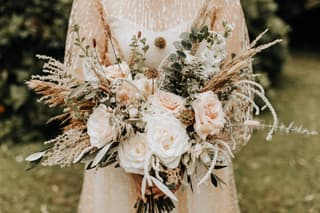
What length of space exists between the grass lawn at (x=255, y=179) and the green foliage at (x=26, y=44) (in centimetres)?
30

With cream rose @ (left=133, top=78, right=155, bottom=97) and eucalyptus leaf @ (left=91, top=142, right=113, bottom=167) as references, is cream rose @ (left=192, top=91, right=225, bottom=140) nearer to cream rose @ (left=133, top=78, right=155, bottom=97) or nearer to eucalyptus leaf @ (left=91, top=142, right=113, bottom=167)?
cream rose @ (left=133, top=78, right=155, bottom=97)

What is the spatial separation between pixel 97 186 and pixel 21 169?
2.28 meters

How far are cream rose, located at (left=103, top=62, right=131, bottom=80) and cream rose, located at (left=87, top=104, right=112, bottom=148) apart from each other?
111 millimetres

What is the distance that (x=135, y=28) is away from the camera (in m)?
2.61

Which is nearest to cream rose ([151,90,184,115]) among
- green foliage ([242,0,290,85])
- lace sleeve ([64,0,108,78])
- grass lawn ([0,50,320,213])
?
lace sleeve ([64,0,108,78])

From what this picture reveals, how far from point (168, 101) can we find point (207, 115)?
0.15m

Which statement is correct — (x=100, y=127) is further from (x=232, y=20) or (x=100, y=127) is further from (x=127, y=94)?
(x=232, y=20)

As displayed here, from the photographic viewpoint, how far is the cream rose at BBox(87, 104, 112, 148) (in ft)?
7.45

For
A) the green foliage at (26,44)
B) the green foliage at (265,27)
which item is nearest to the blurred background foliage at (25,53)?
the green foliage at (26,44)

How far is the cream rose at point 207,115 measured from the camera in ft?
7.45

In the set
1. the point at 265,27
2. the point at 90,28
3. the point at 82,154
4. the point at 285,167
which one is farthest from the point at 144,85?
the point at 265,27

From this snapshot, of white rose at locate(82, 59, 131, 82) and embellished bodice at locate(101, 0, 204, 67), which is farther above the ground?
embellished bodice at locate(101, 0, 204, 67)

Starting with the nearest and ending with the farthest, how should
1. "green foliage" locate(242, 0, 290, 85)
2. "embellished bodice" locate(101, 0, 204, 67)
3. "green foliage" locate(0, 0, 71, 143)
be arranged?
"embellished bodice" locate(101, 0, 204, 67)
"green foliage" locate(0, 0, 71, 143)
"green foliage" locate(242, 0, 290, 85)

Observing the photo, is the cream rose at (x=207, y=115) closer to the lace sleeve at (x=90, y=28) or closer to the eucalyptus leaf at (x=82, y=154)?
the eucalyptus leaf at (x=82, y=154)
